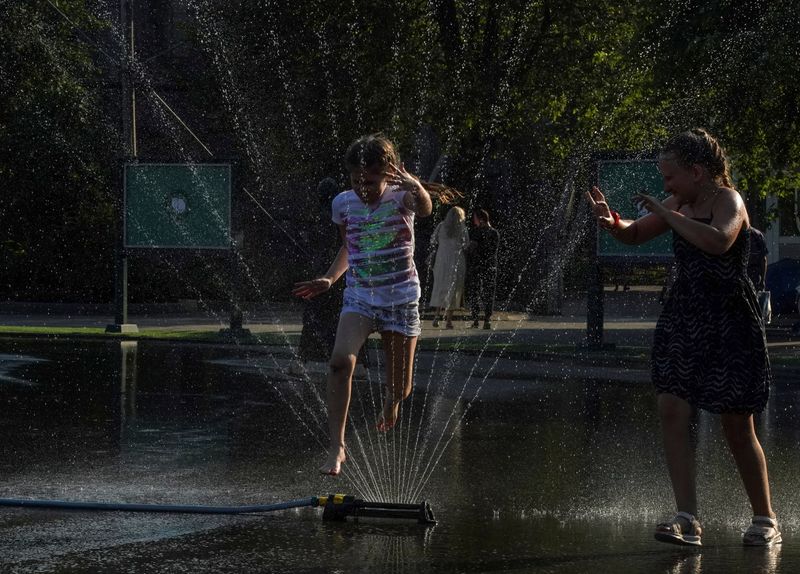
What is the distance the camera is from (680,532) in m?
6.29

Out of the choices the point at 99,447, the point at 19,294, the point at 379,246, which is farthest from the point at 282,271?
the point at 379,246

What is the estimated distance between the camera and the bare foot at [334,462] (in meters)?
7.39

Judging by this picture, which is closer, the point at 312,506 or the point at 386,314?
the point at 312,506

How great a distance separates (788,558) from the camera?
6.19 meters

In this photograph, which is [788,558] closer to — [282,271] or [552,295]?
[552,295]

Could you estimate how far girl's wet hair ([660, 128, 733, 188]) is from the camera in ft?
21.6

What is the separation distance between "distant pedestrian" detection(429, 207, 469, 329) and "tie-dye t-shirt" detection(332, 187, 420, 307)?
16252 mm

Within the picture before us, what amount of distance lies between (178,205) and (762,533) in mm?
16076

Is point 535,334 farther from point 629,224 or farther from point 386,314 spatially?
point 629,224

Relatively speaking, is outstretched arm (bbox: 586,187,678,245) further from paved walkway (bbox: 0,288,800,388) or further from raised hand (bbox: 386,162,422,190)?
paved walkway (bbox: 0,288,800,388)

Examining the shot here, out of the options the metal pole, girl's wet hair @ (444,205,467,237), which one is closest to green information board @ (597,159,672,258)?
girl's wet hair @ (444,205,467,237)

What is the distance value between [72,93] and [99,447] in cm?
1947

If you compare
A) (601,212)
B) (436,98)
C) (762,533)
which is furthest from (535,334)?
(762,533)

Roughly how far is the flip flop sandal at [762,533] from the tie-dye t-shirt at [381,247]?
2064 millimetres
